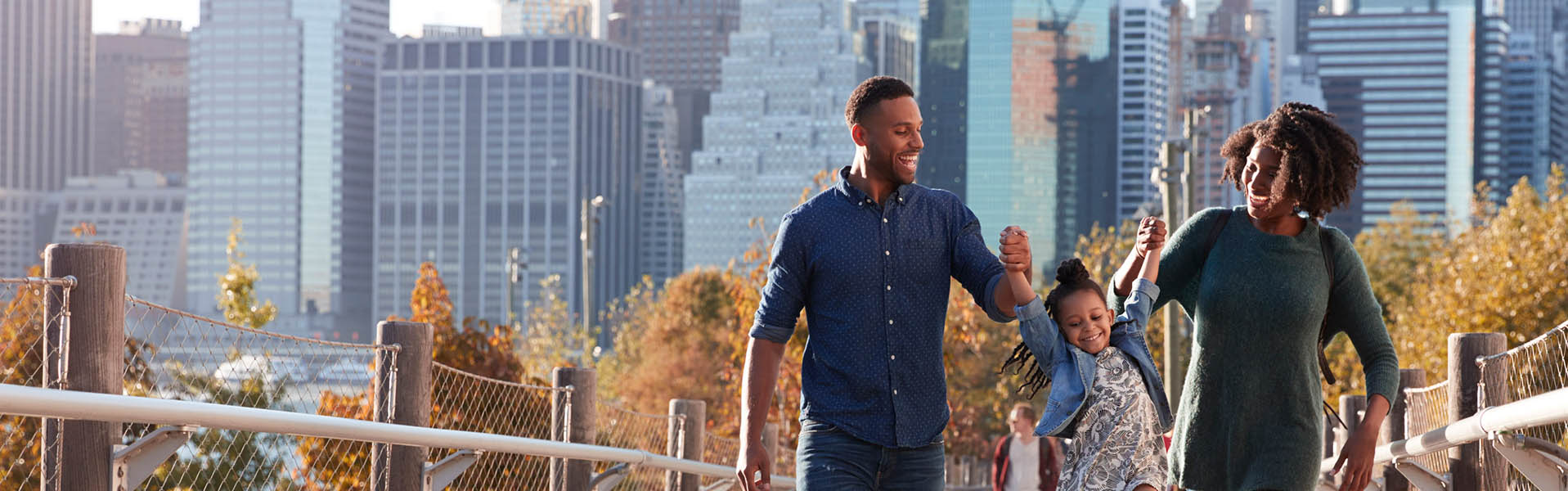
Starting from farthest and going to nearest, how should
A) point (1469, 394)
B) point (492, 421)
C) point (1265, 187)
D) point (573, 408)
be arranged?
point (492, 421) < point (573, 408) < point (1469, 394) < point (1265, 187)

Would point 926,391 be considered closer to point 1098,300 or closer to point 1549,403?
point 1098,300

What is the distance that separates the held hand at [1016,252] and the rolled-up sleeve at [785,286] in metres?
0.53

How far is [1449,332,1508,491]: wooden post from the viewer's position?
6.27 meters

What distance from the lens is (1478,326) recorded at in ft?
74.7

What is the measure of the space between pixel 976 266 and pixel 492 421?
6.98 meters

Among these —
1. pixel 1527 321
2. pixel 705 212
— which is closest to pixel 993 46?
pixel 705 212

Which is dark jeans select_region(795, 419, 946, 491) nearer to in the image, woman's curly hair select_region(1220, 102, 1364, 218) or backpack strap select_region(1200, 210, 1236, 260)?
backpack strap select_region(1200, 210, 1236, 260)

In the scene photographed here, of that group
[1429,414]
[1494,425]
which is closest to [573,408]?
[1429,414]

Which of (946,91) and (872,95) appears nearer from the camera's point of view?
(872,95)

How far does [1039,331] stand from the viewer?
4430 mm

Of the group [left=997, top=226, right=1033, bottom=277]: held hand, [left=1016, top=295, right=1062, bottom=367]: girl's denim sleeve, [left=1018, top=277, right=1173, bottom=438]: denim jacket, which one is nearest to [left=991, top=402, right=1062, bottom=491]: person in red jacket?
[left=1018, top=277, right=1173, bottom=438]: denim jacket

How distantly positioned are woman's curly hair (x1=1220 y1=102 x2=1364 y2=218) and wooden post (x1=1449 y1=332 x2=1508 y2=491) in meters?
2.17

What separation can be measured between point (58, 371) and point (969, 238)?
2148 mm

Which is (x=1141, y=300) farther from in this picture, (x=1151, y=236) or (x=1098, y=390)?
(x=1098, y=390)
